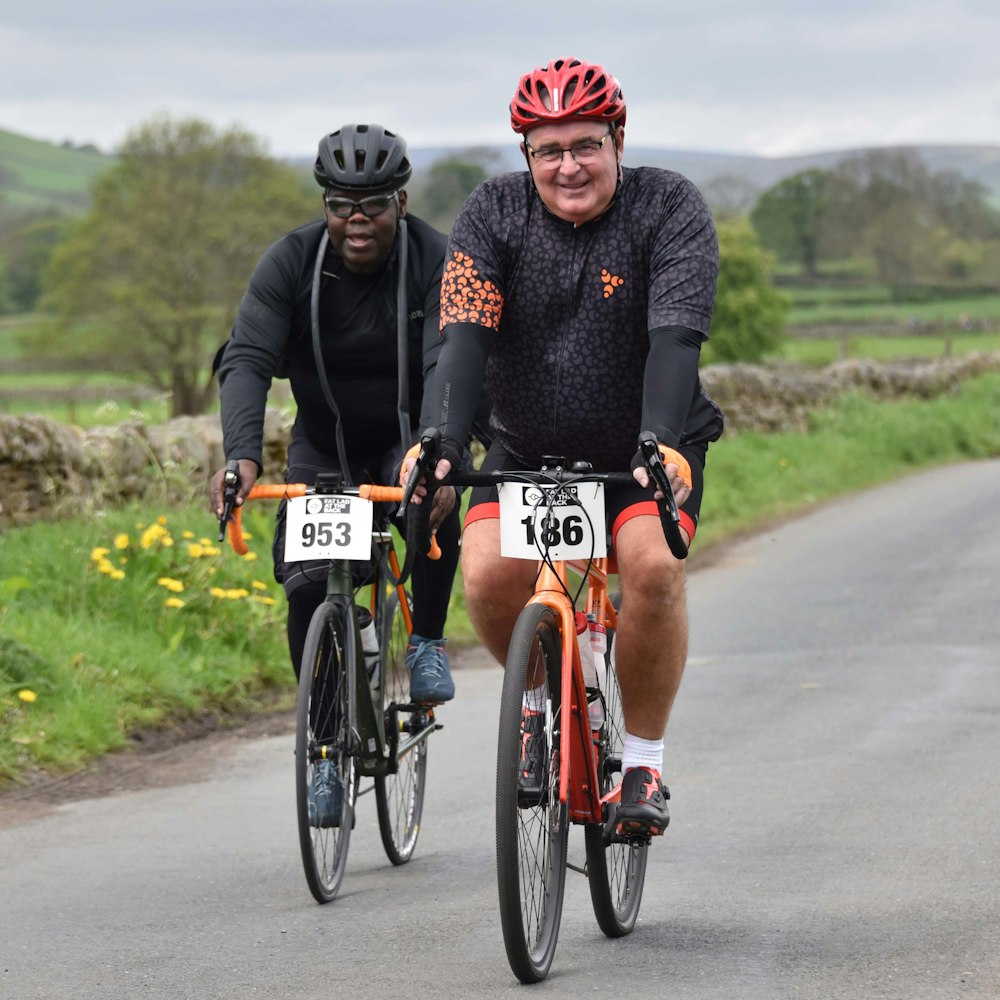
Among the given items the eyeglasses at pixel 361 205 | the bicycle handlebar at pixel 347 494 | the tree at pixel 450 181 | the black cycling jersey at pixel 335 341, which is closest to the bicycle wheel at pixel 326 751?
the bicycle handlebar at pixel 347 494

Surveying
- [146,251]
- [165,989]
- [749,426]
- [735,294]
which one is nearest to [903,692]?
[165,989]

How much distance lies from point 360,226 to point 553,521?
1.58 metres

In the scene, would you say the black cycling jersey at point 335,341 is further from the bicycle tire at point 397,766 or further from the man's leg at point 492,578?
the man's leg at point 492,578

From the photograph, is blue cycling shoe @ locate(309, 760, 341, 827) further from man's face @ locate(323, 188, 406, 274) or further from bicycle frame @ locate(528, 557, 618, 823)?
man's face @ locate(323, 188, 406, 274)

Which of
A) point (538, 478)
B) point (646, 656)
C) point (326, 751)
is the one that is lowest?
point (326, 751)

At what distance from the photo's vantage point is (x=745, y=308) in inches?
3118

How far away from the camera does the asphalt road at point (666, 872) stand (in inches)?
174

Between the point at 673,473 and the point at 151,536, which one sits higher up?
the point at 673,473

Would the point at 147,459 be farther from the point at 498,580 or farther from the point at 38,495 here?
the point at 498,580

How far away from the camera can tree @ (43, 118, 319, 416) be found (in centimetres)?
5872

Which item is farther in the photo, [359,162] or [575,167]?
[359,162]

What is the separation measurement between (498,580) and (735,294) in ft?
252

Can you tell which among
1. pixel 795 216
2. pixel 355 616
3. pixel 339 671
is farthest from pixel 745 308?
pixel 339 671

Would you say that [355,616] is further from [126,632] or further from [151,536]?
[151,536]
